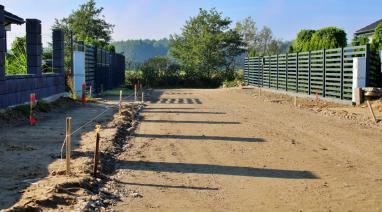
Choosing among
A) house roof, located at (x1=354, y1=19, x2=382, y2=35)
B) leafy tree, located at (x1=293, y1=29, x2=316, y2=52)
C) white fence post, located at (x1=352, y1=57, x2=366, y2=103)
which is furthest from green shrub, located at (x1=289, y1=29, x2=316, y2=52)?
house roof, located at (x1=354, y1=19, x2=382, y2=35)

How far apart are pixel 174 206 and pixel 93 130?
7.17 m

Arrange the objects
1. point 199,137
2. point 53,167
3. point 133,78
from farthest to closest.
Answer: point 133,78, point 199,137, point 53,167

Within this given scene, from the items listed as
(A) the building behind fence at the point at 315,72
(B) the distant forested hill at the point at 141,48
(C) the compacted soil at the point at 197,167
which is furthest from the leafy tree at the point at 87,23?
(B) the distant forested hill at the point at 141,48

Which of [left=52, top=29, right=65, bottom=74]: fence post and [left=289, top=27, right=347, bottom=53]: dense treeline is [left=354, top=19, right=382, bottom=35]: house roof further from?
[left=52, top=29, right=65, bottom=74]: fence post

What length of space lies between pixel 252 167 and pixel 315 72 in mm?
18935

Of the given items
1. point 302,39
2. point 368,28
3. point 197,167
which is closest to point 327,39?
point 302,39

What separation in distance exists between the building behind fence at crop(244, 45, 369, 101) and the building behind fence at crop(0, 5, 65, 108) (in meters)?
12.1

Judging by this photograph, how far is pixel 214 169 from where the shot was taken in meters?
8.84

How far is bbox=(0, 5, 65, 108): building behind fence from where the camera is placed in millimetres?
15266

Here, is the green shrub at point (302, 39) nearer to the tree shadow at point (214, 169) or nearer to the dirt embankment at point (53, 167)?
the dirt embankment at point (53, 167)

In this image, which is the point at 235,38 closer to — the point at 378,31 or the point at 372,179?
the point at 378,31

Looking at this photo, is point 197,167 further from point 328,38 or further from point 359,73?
point 328,38

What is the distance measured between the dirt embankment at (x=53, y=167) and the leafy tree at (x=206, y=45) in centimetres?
4347

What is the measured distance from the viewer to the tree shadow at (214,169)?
841 cm
